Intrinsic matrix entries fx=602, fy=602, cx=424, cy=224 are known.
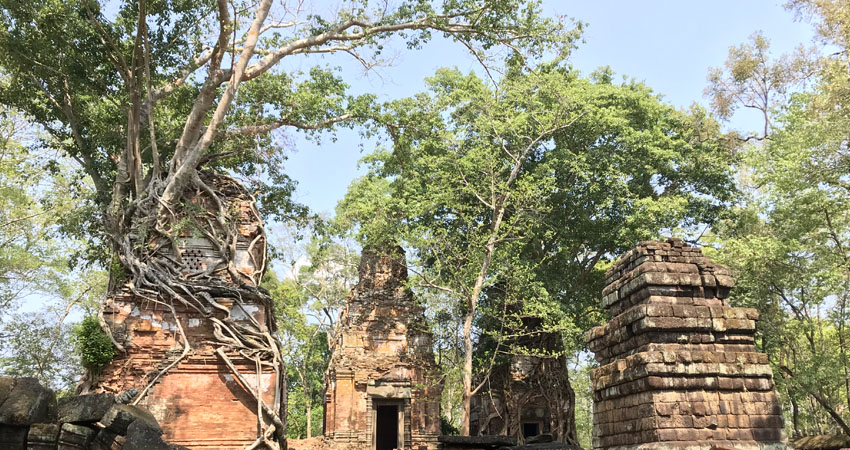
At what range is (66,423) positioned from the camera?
728 cm

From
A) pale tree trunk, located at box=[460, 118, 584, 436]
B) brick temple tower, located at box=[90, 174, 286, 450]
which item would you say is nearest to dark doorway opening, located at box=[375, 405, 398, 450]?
pale tree trunk, located at box=[460, 118, 584, 436]

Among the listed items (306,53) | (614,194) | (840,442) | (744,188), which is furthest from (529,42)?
(744,188)

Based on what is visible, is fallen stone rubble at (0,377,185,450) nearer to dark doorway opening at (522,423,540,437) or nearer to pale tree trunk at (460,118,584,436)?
pale tree trunk at (460,118,584,436)

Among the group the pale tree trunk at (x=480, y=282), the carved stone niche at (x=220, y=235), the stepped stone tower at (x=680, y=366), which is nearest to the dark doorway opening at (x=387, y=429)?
the pale tree trunk at (x=480, y=282)

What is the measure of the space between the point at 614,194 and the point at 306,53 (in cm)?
1094

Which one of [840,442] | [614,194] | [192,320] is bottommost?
[840,442]

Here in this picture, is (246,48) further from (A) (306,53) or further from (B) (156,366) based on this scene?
(B) (156,366)

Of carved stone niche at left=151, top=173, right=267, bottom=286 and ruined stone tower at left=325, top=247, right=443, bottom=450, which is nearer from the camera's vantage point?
carved stone niche at left=151, top=173, right=267, bottom=286

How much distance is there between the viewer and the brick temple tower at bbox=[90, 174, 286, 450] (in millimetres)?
9766

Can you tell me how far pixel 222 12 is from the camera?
11.1 metres

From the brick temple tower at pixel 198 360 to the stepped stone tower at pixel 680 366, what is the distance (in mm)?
5959

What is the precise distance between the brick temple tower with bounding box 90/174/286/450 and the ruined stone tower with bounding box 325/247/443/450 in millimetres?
8490

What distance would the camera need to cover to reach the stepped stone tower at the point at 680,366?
5.86 m

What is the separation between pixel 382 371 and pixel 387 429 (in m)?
4.95
